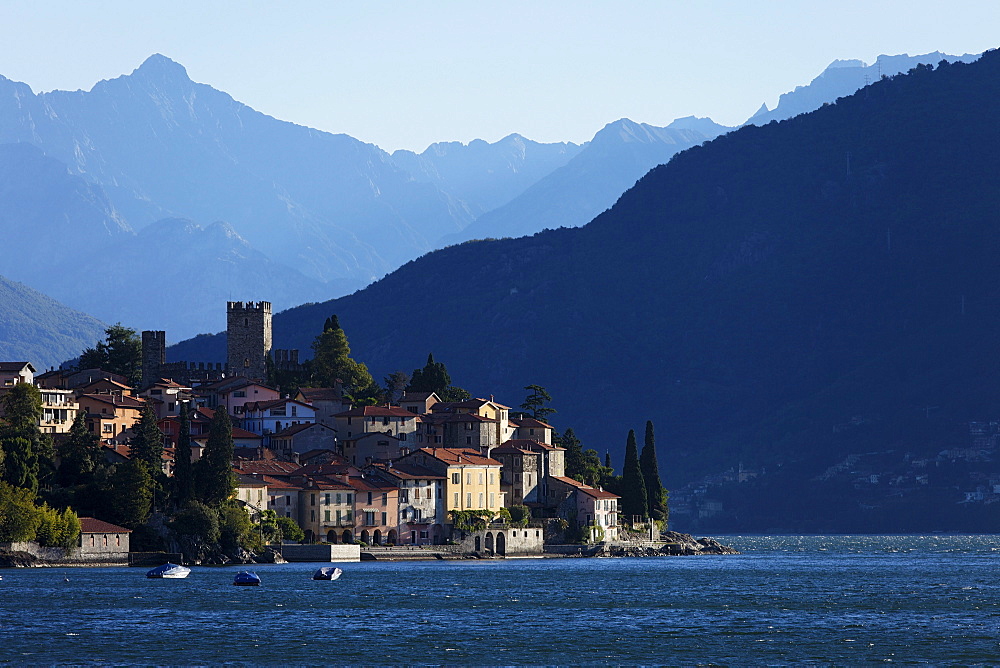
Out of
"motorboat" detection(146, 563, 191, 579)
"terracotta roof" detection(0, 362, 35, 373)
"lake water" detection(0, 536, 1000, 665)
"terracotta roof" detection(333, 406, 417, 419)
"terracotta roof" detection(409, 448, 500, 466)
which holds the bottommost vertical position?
"lake water" detection(0, 536, 1000, 665)

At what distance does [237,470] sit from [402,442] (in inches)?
947

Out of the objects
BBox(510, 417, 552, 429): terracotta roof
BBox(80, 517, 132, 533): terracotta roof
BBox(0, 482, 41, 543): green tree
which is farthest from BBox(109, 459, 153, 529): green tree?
BBox(510, 417, 552, 429): terracotta roof

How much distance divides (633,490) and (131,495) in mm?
62096

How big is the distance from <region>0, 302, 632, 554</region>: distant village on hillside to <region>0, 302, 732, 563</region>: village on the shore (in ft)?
0.49

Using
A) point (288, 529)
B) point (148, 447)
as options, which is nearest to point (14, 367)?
point (148, 447)

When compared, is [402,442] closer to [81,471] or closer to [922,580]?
[81,471]

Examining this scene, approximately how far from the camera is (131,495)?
133500 millimetres

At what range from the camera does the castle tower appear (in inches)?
7697

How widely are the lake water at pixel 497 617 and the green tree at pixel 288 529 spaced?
32.6ft

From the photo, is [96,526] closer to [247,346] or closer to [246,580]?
[246,580]

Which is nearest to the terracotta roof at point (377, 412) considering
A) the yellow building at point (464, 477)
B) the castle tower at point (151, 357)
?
the yellow building at point (464, 477)

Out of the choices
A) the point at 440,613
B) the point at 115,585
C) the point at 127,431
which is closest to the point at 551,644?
the point at 440,613

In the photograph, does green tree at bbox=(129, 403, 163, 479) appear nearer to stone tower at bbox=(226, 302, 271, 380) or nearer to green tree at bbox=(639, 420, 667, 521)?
stone tower at bbox=(226, 302, 271, 380)

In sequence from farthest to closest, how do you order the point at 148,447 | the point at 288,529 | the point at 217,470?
the point at 288,529 → the point at 148,447 → the point at 217,470
